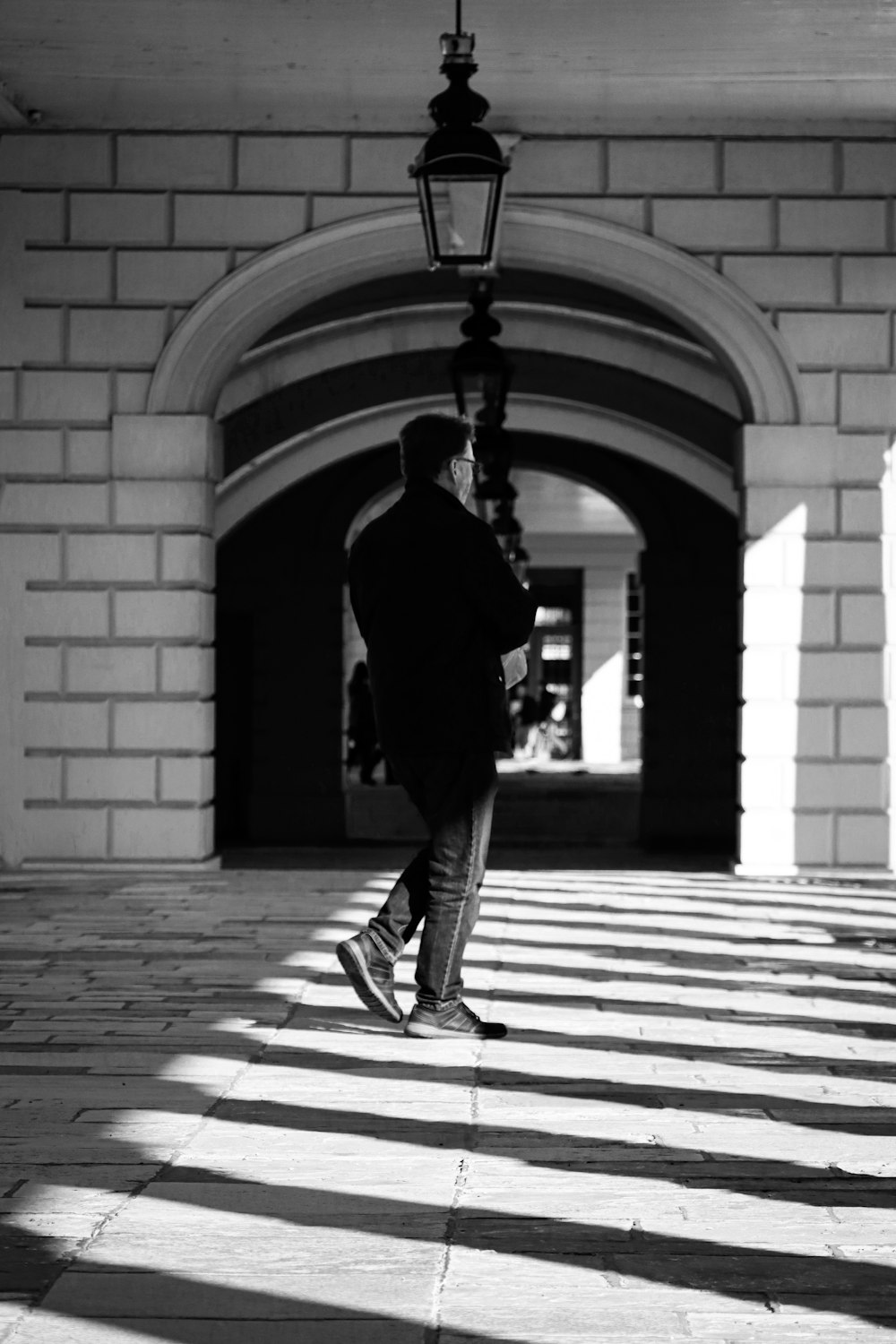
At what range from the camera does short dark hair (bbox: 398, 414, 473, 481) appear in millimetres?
4496

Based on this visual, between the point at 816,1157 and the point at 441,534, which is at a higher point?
the point at 441,534

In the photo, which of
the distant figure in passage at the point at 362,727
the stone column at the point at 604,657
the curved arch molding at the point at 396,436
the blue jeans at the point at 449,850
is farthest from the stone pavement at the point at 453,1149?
the stone column at the point at 604,657

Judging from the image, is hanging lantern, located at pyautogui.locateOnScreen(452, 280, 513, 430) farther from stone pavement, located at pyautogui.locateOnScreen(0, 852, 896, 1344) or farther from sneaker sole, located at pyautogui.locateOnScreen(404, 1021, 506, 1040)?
sneaker sole, located at pyautogui.locateOnScreen(404, 1021, 506, 1040)

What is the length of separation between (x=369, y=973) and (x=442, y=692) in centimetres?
74

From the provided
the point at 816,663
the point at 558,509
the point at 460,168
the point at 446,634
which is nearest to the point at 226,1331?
the point at 446,634

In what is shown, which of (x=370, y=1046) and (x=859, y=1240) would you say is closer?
(x=859, y=1240)

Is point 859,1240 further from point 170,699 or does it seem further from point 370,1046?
point 170,699

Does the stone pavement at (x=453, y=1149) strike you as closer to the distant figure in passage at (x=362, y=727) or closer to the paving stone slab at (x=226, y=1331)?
the paving stone slab at (x=226, y=1331)

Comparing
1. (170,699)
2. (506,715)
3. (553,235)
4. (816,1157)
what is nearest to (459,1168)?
(816,1157)

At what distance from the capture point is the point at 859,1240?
8.84 feet

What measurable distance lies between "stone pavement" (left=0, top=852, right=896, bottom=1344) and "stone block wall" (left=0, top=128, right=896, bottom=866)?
306 centimetres

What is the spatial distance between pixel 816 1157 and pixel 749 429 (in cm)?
629

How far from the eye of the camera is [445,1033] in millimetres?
4414

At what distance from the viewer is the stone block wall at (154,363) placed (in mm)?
9078
